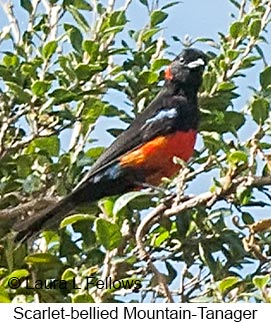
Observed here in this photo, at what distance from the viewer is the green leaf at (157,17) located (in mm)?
1892

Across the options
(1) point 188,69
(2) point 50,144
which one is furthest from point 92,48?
(1) point 188,69

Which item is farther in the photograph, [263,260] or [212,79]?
[212,79]

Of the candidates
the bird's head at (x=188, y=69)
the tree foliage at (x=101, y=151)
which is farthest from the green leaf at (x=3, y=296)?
the bird's head at (x=188, y=69)

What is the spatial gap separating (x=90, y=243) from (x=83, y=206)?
0.72ft

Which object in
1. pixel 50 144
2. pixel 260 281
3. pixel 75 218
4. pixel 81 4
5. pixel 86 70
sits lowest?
pixel 260 281

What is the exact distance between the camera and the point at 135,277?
4.99 ft

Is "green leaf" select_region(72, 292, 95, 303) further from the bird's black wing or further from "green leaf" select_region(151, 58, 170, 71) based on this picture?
"green leaf" select_region(151, 58, 170, 71)

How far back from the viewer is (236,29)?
184 centimetres

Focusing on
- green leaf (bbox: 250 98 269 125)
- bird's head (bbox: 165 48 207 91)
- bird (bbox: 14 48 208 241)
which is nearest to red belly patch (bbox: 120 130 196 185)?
bird (bbox: 14 48 208 241)

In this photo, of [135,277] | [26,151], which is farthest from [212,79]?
[135,277]

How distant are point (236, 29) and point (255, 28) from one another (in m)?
0.03

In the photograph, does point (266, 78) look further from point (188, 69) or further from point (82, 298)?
point (82, 298)

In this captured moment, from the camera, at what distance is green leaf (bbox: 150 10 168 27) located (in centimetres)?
189
